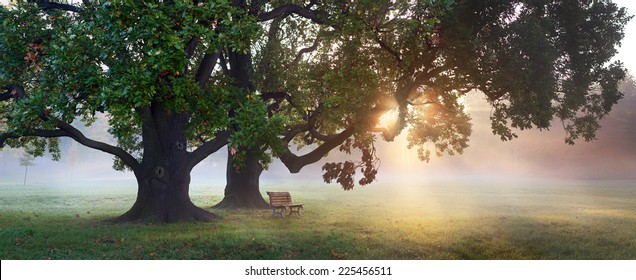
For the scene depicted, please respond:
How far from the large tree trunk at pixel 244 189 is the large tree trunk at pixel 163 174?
9449 mm

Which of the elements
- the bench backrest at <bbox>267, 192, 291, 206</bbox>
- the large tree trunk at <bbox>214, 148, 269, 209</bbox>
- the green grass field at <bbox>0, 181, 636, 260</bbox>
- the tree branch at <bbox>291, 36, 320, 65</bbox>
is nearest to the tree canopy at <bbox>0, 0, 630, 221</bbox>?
the bench backrest at <bbox>267, 192, 291, 206</bbox>

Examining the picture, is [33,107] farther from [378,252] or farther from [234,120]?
[378,252]

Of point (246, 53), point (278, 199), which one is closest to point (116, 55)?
point (246, 53)

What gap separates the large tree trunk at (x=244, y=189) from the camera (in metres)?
34.1

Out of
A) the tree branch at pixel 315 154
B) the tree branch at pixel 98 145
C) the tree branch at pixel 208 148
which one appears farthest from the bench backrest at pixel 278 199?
the tree branch at pixel 98 145

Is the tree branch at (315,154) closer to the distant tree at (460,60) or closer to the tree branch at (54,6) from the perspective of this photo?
the distant tree at (460,60)

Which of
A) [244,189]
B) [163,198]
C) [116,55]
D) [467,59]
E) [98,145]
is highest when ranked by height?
[467,59]

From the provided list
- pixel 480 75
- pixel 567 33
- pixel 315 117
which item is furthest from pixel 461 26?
pixel 315 117

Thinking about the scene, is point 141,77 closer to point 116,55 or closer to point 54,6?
point 116,55

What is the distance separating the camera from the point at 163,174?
78.7 feet

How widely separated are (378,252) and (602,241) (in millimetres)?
9444

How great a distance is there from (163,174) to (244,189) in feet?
36.5

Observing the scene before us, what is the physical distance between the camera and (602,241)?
765 inches

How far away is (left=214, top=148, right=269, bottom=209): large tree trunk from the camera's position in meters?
34.1
